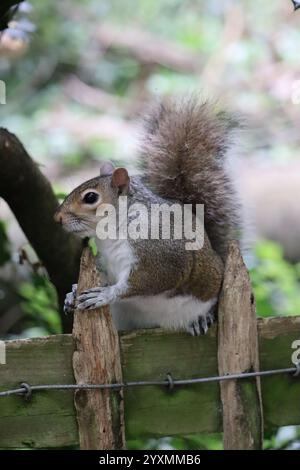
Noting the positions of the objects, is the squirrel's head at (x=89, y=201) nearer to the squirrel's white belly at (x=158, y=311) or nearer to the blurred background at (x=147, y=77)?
the squirrel's white belly at (x=158, y=311)

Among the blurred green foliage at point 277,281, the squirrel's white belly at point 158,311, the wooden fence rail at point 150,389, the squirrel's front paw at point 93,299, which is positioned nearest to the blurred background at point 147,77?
the blurred green foliage at point 277,281

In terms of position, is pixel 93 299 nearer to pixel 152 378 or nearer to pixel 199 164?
pixel 152 378

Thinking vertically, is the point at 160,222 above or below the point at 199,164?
below

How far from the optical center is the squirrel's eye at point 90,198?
5.62ft

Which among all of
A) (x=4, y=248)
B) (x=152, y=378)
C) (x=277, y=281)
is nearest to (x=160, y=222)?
(x=152, y=378)

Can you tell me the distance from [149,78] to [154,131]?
152 inches

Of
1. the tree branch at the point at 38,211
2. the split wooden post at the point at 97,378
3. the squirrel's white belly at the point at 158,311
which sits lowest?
the split wooden post at the point at 97,378

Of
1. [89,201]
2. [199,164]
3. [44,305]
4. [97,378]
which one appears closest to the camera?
[97,378]

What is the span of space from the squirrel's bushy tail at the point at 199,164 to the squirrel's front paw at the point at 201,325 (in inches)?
12.2

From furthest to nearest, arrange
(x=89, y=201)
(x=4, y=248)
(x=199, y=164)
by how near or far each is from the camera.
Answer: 1. (x=4, y=248)
2. (x=199, y=164)
3. (x=89, y=201)

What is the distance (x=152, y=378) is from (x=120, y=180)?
439 mm

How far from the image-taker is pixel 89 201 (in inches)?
67.5
